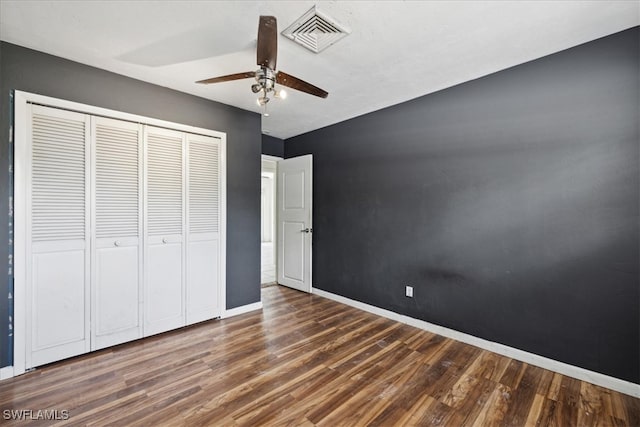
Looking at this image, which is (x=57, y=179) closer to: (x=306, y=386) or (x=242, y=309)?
(x=242, y=309)

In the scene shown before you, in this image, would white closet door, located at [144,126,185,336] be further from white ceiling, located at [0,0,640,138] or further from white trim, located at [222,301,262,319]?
white ceiling, located at [0,0,640,138]

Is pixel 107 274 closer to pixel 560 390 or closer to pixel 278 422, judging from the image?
pixel 278 422

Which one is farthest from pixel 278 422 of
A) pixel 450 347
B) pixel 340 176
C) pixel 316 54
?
pixel 340 176

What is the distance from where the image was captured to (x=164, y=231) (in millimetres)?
2824

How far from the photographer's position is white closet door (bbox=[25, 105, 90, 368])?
216 cm

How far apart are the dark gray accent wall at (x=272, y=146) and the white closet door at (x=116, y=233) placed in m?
2.09

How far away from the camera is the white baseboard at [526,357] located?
6.39 feet

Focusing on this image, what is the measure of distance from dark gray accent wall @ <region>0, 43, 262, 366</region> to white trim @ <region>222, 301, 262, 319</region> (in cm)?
6

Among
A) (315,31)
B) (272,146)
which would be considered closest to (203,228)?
(272,146)

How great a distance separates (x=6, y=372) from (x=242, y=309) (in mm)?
1946

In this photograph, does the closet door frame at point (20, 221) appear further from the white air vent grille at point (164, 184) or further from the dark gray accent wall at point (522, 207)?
the dark gray accent wall at point (522, 207)

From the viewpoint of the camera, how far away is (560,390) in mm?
1973

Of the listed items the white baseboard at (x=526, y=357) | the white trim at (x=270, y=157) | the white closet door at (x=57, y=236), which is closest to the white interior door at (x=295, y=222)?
the white trim at (x=270, y=157)

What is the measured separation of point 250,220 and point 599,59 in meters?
3.57
